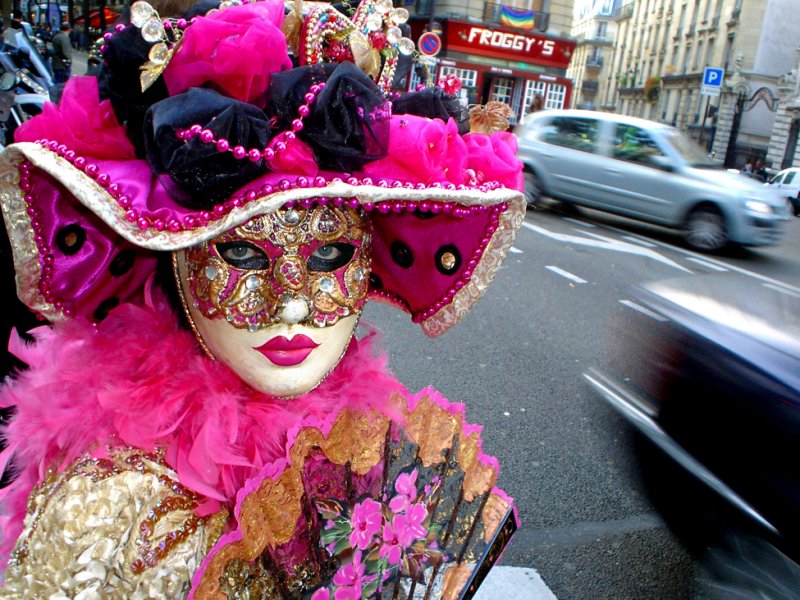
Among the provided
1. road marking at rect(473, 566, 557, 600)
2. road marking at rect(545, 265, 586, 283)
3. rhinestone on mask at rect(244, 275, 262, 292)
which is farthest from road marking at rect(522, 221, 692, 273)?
rhinestone on mask at rect(244, 275, 262, 292)

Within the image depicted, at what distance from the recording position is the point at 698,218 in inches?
358

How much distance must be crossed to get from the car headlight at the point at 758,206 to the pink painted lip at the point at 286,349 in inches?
350

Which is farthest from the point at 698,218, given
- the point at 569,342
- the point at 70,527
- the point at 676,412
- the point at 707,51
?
the point at 707,51

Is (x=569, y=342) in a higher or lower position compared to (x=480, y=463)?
lower

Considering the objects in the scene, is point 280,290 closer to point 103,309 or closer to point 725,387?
point 103,309

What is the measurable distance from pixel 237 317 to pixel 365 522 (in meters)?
0.45

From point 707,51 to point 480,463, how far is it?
47592 millimetres

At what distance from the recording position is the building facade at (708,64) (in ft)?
112

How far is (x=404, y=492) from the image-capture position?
1275mm

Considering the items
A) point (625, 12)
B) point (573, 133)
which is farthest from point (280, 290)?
point (625, 12)

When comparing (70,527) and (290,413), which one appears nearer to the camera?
(70,527)

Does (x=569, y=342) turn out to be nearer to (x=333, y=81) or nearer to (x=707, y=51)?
(x=333, y=81)

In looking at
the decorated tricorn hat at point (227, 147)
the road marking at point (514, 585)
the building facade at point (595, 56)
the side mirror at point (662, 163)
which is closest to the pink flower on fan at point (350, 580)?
the decorated tricorn hat at point (227, 147)

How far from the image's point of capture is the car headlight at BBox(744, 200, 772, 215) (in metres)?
8.74
